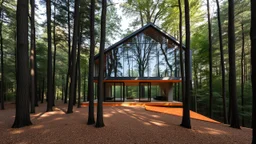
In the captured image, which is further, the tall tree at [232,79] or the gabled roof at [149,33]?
the gabled roof at [149,33]

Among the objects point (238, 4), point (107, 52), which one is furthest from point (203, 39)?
point (107, 52)

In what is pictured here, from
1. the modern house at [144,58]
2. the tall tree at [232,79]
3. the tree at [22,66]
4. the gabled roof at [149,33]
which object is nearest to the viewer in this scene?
the tree at [22,66]

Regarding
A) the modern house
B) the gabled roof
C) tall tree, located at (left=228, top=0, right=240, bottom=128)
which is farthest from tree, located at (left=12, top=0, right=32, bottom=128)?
tall tree, located at (left=228, top=0, right=240, bottom=128)

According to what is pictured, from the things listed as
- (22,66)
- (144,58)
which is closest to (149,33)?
(144,58)

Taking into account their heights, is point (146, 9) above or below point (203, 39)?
above

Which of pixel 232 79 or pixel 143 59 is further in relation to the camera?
pixel 143 59

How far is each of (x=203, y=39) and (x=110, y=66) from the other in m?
11.5

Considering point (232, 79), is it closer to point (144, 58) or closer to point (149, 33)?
point (144, 58)

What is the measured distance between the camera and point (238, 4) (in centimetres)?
1246

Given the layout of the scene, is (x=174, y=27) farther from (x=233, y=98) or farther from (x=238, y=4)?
(x=233, y=98)

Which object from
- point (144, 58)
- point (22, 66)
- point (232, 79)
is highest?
point (144, 58)

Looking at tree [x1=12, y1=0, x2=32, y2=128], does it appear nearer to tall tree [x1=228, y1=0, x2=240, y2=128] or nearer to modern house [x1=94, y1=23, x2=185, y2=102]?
modern house [x1=94, y1=23, x2=185, y2=102]

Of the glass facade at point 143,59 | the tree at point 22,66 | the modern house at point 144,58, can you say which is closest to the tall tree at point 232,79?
the modern house at point 144,58

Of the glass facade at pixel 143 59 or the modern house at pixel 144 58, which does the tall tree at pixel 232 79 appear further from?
the glass facade at pixel 143 59
